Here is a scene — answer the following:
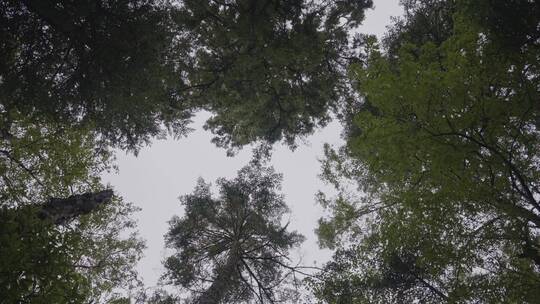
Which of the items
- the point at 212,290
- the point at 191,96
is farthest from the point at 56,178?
the point at 212,290

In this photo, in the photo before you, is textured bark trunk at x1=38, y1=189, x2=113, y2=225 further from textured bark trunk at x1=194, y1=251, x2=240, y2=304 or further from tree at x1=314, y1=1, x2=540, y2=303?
tree at x1=314, y1=1, x2=540, y2=303

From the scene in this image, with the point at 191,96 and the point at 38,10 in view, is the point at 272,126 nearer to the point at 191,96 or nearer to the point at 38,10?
the point at 191,96

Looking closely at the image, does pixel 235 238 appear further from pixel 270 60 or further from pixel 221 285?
pixel 270 60

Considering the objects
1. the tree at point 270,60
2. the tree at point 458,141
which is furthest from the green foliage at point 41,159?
the tree at point 458,141

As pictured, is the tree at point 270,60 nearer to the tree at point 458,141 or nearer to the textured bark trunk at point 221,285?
the tree at point 458,141

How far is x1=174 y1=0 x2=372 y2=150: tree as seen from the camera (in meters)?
8.41

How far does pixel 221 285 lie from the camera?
10484 mm

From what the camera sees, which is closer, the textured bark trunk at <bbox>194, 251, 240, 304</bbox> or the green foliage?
the green foliage

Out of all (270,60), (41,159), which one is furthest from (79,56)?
(270,60)

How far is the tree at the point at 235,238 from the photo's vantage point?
36.6ft

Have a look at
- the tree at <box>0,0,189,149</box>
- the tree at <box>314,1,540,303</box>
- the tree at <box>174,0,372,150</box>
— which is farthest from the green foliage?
the tree at <box>314,1,540,303</box>

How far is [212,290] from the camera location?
10344mm

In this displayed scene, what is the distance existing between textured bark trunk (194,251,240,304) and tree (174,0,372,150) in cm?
486

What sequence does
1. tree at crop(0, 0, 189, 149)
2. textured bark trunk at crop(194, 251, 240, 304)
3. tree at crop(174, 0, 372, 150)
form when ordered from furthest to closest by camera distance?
textured bark trunk at crop(194, 251, 240, 304)
tree at crop(174, 0, 372, 150)
tree at crop(0, 0, 189, 149)
